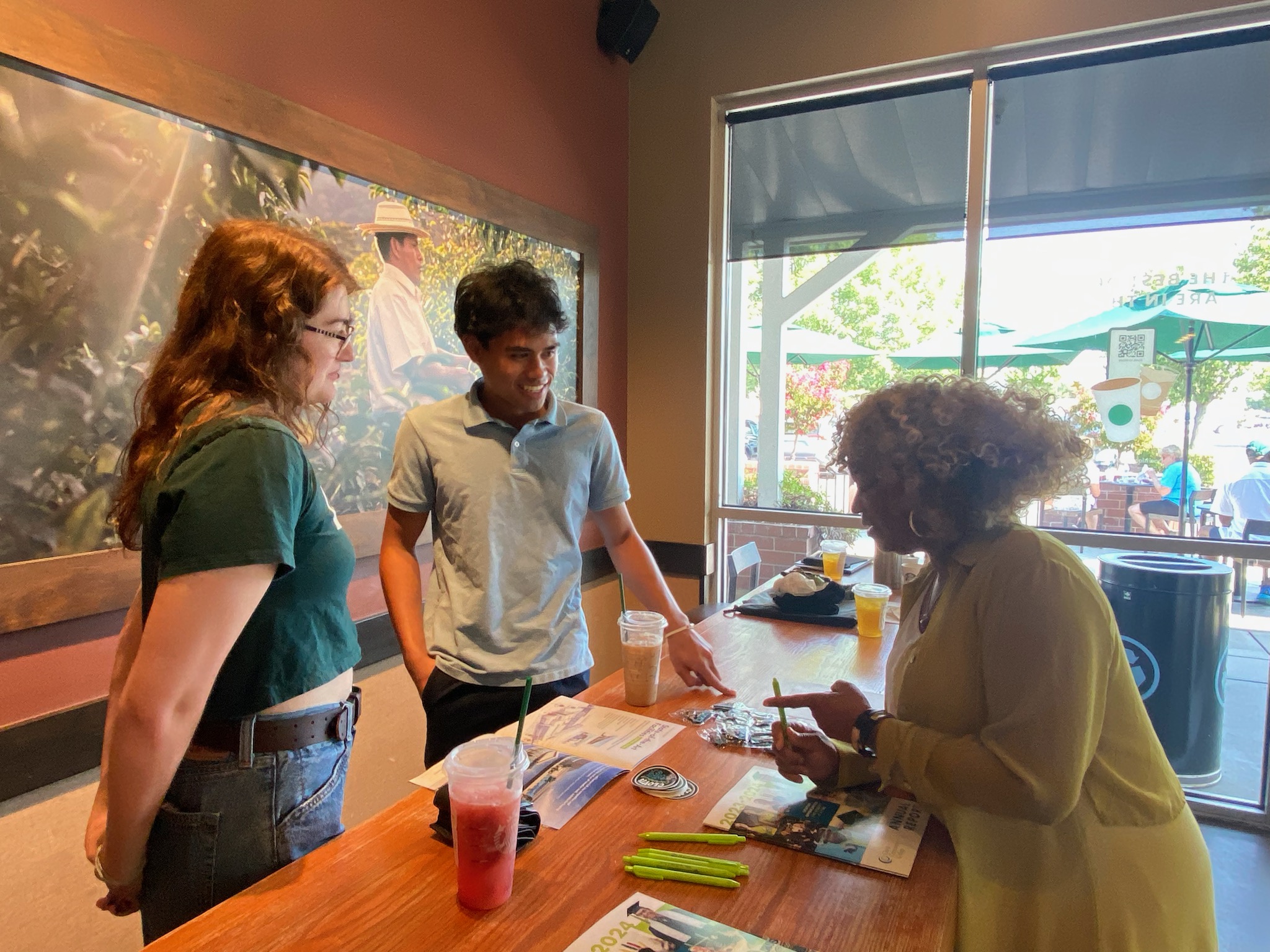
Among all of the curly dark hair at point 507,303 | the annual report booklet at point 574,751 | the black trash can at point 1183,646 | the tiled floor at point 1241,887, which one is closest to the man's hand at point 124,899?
the annual report booklet at point 574,751

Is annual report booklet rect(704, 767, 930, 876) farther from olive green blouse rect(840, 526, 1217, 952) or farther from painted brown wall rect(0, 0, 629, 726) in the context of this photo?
painted brown wall rect(0, 0, 629, 726)

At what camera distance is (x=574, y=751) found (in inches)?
48.9

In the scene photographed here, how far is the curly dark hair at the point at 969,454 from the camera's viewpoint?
3.62ft

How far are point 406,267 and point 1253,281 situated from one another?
3.04m

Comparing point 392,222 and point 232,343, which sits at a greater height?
point 392,222

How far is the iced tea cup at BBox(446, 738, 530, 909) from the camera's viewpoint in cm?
85

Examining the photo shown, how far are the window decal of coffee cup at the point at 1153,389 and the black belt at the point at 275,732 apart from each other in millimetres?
3108

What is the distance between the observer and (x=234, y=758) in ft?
3.20

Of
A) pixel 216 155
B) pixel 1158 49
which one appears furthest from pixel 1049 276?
pixel 216 155

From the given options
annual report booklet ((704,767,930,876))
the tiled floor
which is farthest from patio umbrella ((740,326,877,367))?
annual report booklet ((704,767,930,876))

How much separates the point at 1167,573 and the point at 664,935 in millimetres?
2910

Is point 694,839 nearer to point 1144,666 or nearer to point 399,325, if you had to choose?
point 399,325

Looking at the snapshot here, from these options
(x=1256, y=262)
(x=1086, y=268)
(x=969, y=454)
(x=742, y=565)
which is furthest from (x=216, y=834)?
(x=1256, y=262)

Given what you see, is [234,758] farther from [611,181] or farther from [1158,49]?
[1158,49]
